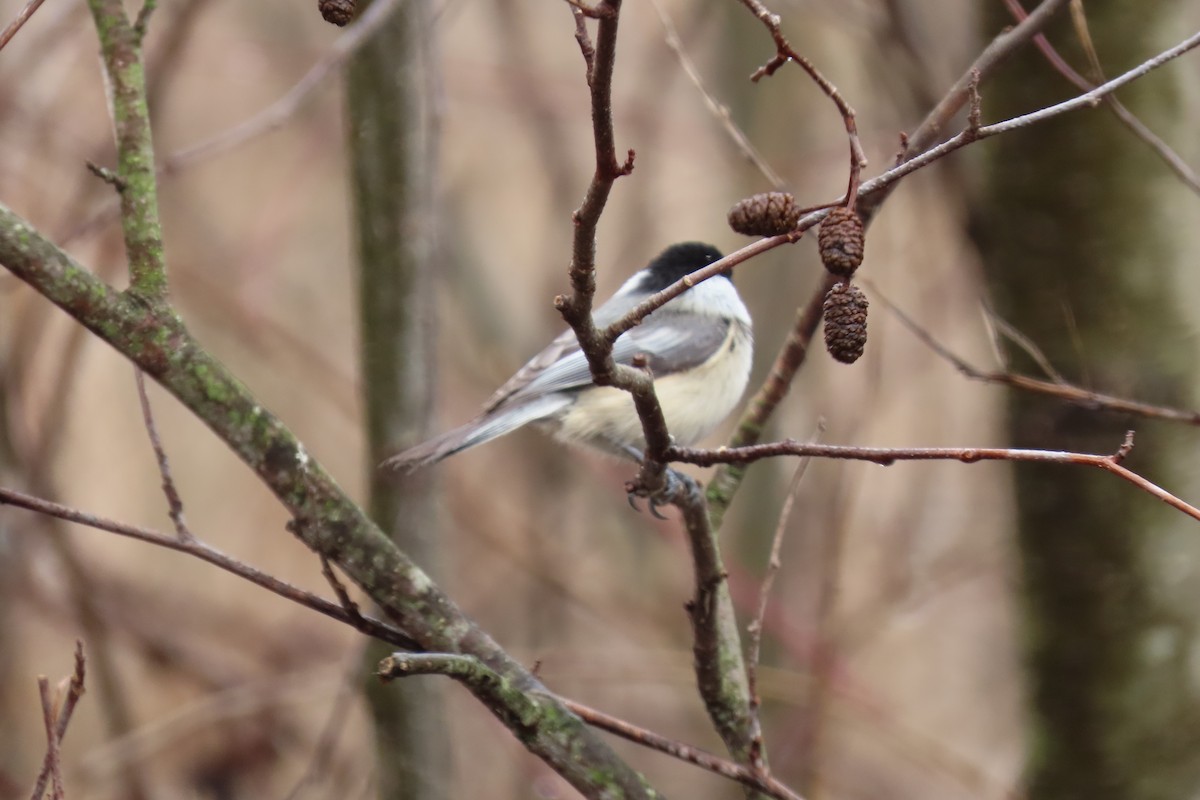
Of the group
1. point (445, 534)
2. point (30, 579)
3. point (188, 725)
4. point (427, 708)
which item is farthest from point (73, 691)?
point (30, 579)

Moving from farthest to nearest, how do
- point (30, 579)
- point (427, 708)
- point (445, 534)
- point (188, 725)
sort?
point (30, 579), point (188, 725), point (445, 534), point (427, 708)

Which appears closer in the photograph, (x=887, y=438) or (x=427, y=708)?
(x=427, y=708)

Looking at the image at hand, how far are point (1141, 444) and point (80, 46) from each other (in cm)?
367

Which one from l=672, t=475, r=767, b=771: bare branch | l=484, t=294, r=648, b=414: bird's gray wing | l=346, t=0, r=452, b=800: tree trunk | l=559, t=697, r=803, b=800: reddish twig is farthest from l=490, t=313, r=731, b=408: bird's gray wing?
l=559, t=697, r=803, b=800: reddish twig

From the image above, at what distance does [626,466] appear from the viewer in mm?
4578

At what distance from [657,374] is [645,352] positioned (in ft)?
0.31

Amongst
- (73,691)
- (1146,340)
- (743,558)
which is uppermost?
(743,558)

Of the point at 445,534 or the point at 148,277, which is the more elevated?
the point at 445,534

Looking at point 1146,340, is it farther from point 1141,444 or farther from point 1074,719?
point 1074,719

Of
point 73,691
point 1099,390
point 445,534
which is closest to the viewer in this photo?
point 73,691

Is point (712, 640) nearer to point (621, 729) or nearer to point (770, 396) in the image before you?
point (621, 729)

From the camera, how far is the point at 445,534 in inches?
107

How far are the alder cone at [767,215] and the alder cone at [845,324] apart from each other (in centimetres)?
9

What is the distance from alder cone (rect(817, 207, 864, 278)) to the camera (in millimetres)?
1053
